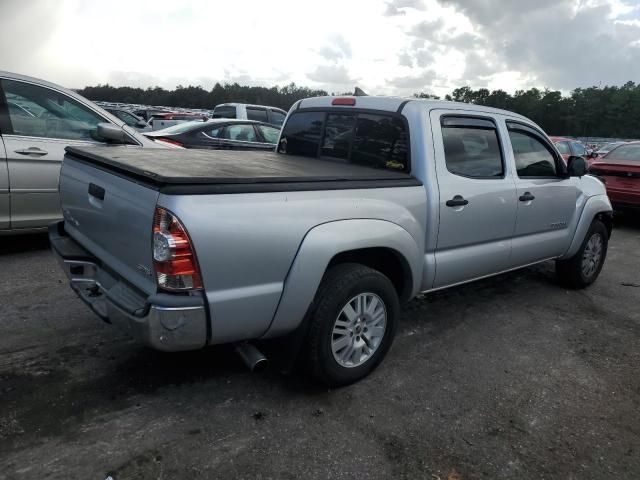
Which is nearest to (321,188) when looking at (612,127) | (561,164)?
(561,164)

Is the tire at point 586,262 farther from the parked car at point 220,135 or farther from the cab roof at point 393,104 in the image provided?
the parked car at point 220,135

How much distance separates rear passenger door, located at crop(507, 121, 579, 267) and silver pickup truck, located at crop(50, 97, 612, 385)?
0.06 ft

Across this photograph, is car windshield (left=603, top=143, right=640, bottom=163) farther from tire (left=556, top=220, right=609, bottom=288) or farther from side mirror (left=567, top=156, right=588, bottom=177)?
side mirror (left=567, top=156, right=588, bottom=177)

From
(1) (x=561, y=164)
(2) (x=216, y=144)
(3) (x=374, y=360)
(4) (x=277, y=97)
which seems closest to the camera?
(3) (x=374, y=360)

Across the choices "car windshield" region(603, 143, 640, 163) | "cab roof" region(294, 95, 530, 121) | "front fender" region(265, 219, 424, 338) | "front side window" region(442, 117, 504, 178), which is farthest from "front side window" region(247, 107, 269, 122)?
"front fender" region(265, 219, 424, 338)

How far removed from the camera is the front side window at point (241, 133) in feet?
30.4

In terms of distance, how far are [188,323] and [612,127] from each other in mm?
55783

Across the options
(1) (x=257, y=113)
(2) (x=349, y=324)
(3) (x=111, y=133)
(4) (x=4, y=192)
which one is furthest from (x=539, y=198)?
(1) (x=257, y=113)

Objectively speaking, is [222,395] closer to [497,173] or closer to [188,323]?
[188,323]

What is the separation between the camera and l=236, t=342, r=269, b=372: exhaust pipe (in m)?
2.57

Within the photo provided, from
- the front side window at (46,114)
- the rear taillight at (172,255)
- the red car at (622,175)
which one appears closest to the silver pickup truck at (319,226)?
the rear taillight at (172,255)

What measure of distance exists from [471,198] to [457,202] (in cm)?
20

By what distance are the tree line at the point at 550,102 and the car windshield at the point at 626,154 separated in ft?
117

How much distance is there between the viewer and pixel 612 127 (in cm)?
4834
